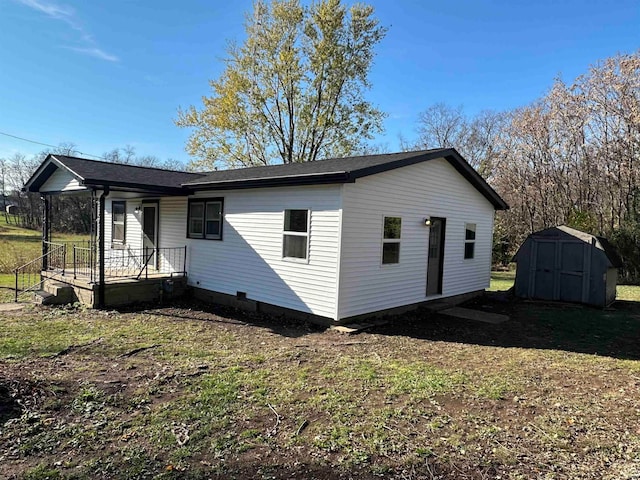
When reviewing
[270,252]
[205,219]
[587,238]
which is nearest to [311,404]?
[270,252]

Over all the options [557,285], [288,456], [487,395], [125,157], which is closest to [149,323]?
[288,456]

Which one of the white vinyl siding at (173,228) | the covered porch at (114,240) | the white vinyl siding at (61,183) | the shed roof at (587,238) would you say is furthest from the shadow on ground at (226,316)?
the shed roof at (587,238)

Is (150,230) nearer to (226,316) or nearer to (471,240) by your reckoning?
(226,316)

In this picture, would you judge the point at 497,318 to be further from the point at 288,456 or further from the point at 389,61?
the point at 389,61

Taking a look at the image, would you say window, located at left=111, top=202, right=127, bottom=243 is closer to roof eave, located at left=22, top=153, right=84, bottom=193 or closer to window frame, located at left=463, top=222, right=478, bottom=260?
roof eave, located at left=22, top=153, right=84, bottom=193

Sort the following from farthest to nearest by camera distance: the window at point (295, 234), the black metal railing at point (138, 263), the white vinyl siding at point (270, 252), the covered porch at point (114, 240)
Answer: the black metal railing at point (138, 263), the covered porch at point (114, 240), the window at point (295, 234), the white vinyl siding at point (270, 252)

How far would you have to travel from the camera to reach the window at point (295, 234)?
797 centimetres

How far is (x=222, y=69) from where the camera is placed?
22922mm

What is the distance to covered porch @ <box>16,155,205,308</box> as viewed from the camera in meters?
9.06

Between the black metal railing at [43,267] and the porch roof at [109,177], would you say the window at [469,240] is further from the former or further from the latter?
the black metal railing at [43,267]

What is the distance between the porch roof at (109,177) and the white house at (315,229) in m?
0.04

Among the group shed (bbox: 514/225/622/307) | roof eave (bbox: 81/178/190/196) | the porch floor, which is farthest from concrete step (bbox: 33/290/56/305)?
shed (bbox: 514/225/622/307)

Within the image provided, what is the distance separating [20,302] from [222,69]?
17672 millimetres

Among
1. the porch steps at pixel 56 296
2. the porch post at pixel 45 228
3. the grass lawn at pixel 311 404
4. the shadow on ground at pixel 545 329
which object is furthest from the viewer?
the porch post at pixel 45 228
